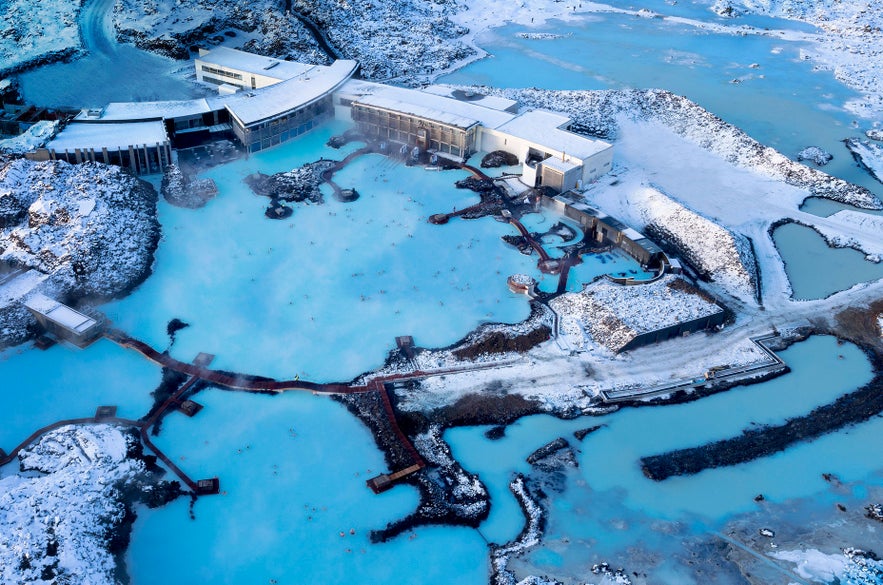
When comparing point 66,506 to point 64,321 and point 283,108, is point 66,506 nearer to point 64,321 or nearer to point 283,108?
point 64,321

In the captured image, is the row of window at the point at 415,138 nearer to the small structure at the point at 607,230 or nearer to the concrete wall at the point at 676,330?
the small structure at the point at 607,230

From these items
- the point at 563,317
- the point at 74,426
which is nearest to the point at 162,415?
the point at 74,426

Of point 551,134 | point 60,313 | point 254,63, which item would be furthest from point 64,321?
point 551,134

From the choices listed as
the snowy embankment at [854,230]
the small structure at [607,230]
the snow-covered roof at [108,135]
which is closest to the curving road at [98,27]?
the snow-covered roof at [108,135]

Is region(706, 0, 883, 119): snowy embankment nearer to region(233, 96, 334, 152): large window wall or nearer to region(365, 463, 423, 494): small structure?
region(233, 96, 334, 152): large window wall

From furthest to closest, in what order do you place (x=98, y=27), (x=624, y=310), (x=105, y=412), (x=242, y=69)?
1. (x=98, y=27)
2. (x=242, y=69)
3. (x=624, y=310)
4. (x=105, y=412)

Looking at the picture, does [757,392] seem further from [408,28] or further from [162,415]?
[408,28]

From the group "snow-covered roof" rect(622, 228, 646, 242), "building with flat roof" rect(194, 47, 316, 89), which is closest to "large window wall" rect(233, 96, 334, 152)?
"building with flat roof" rect(194, 47, 316, 89)
